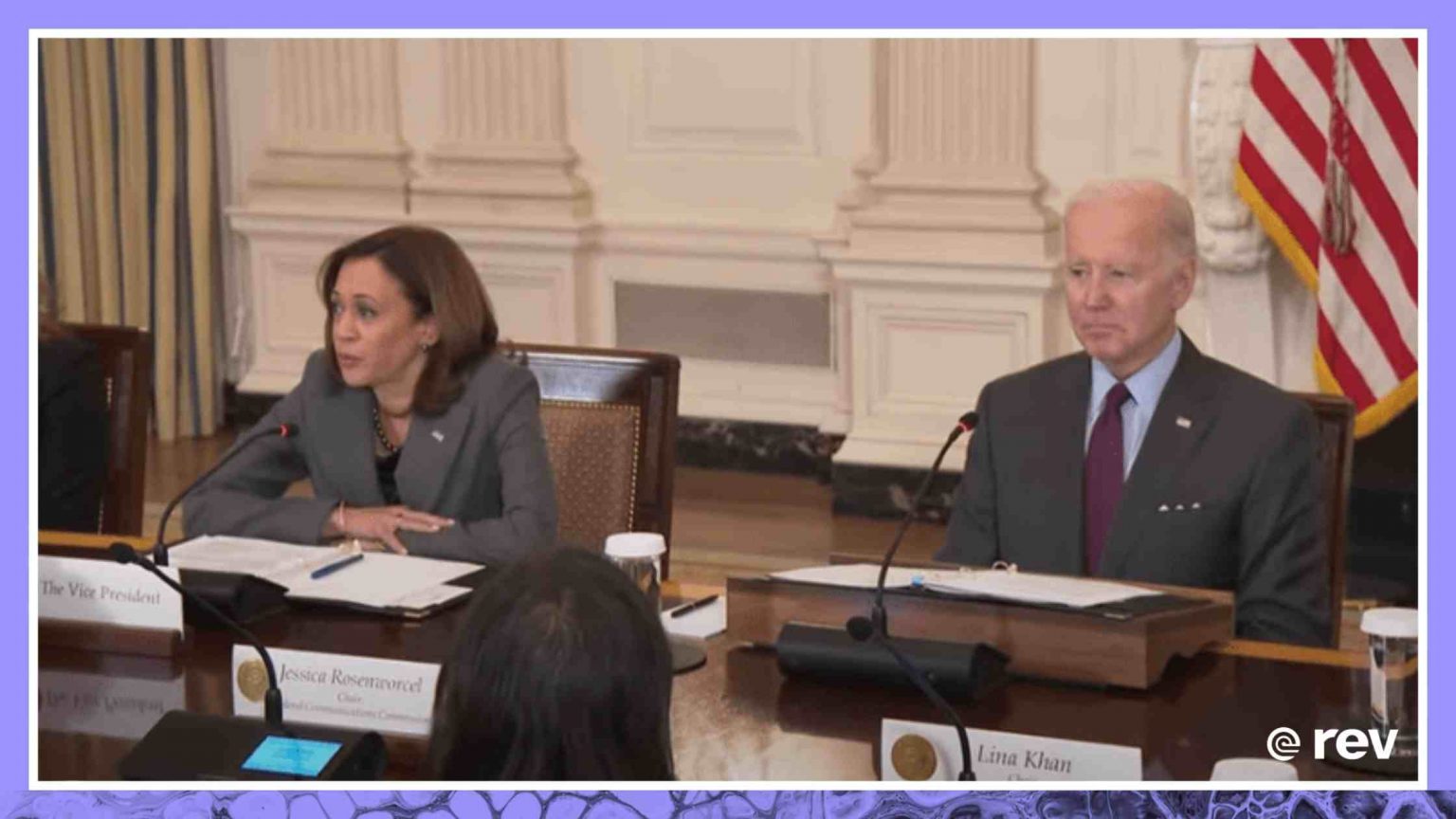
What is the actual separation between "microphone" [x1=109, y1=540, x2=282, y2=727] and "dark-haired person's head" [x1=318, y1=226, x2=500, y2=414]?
28.9 inches

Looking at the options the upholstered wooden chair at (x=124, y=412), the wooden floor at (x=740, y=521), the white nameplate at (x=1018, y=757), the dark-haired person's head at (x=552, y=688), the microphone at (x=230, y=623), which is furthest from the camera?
the wooden floor at (x=740, y=521)

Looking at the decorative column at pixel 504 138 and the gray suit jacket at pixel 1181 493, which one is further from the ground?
the decorative column at pixel 504 138

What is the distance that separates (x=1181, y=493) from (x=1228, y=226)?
7.01 ft

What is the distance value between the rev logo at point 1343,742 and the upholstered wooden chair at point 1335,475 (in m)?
0.60

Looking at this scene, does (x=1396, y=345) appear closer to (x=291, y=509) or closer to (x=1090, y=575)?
(x=1090, y=575)

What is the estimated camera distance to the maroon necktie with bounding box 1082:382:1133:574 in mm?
3184

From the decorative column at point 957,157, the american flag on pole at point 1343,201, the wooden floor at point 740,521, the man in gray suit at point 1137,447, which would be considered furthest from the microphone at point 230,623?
the decorative column at point 957,157

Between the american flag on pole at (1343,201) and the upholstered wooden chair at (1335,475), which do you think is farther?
the american flag on pole at (1343,201)

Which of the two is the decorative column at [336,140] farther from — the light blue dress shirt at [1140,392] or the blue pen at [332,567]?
the light blue dress shirt at [1140,392]

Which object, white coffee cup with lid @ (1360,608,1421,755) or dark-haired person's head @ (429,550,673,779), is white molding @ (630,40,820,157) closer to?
white coffee cup with lid @ (1360,608,1421,755)

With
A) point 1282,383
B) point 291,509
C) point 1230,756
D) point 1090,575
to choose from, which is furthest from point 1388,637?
point 1282,383

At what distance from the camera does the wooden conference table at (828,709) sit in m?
2.41

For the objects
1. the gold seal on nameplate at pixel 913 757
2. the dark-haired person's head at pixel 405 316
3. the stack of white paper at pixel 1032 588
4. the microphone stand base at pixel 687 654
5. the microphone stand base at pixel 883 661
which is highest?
the dark-haired person's head at pixel 405 316

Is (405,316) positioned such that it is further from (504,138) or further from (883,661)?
(504,138)
